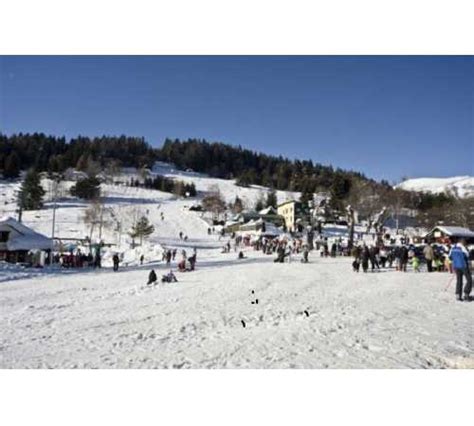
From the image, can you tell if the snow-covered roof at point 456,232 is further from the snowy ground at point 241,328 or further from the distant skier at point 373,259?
the snowy ground at point 241,328

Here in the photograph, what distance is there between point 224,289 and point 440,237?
28627 millimetres

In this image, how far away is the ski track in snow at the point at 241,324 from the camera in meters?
4.70

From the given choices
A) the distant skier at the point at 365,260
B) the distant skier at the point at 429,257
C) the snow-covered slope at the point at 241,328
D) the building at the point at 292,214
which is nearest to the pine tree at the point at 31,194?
the building at the point at 292,214

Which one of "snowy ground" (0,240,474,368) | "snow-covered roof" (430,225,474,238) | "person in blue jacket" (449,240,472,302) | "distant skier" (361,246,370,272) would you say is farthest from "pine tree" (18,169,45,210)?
"person in blue jacket" (449,240,472,302)

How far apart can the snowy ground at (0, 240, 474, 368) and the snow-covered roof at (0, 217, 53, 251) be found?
13.2 meters

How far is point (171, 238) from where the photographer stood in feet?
142

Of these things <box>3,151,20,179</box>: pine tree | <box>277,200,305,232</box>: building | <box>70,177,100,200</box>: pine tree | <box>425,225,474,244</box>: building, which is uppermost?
<box>3,151,20,179</box>: pine tree

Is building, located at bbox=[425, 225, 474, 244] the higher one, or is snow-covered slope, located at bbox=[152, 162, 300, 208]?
snow-covered slope, located at bbox=[152, 162, 300, 208]

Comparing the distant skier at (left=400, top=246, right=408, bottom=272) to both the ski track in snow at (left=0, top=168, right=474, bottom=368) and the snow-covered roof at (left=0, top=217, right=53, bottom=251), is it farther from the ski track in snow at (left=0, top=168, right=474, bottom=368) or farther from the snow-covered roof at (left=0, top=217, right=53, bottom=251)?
the snow-covered roof at (left=0, top=217, right=53, bottom=251)

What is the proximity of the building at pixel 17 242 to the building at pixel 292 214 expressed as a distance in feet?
116

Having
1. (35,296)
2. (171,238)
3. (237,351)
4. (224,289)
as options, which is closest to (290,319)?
(237,351)

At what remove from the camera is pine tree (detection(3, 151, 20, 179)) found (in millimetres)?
61309

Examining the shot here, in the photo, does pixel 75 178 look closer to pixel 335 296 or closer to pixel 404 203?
pixel 404 203

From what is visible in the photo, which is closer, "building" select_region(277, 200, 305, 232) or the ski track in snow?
the ski track in snow
